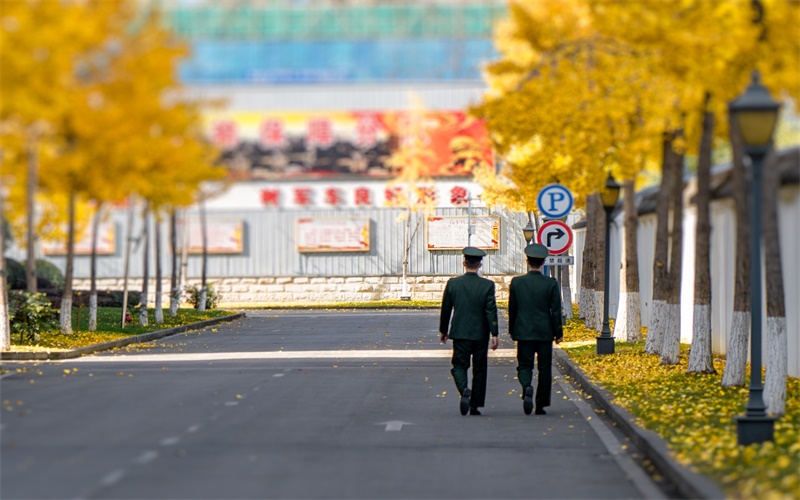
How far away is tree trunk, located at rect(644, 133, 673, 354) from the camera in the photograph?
72.6 feet

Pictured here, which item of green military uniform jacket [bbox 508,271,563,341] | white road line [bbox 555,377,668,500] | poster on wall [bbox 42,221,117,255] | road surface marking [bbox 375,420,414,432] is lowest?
white road line [bbox 555,377,668,500]

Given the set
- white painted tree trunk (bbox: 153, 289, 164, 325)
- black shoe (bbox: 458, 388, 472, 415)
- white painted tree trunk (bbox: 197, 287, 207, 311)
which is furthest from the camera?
white painted tree trunk (bbox: 197, 287, 207, 311)

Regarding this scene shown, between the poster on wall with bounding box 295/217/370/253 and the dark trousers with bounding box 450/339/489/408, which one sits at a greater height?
the poster on wall with bounding box 295/217/370/253

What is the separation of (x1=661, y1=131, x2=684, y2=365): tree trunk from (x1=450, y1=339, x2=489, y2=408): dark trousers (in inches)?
244

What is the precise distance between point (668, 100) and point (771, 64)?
3736mm

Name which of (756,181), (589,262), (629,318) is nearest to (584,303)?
(589,262)

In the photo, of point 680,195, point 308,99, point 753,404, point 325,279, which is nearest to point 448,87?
point 308,99

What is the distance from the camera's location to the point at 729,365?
16.7m

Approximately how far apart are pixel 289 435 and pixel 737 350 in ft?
20.6

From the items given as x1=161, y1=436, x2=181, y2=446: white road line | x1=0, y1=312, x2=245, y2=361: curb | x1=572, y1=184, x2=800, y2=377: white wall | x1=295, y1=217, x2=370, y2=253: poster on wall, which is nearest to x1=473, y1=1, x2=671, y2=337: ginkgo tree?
x1=572, y1=184, x2=800, y2=377: white wall

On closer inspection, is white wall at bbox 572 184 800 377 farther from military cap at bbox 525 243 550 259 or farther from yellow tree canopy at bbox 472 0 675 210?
military cap at bbox 525 243 550 259

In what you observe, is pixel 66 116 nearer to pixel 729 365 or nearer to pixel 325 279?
pixel 729 365

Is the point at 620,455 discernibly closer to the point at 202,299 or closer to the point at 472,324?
the point at 472,324

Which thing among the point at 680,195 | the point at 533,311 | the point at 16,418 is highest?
the point at 680,195
